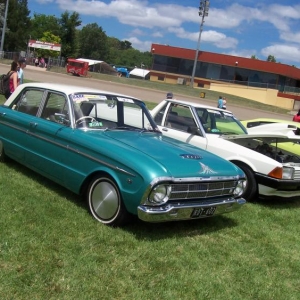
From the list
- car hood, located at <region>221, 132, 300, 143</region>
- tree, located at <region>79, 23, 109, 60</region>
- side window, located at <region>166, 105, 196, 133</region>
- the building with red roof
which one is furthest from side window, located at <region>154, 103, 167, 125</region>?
tree, located at <region>79, 23, 109, 60</region>

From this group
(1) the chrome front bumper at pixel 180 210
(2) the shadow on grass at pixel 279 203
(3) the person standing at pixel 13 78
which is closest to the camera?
(1) the chrome front bumper at pixel 180 210

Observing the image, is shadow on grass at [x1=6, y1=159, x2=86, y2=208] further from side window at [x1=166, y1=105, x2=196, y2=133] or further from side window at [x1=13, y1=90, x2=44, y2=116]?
side window at [x1=166, y1=105, x2=196, y2=133]

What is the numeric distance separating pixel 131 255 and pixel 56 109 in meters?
2.58

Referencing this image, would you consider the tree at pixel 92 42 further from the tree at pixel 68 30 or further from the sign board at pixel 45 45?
the sign board at pixel 45 45

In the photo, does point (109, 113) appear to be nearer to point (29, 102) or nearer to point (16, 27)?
point (29, 102)

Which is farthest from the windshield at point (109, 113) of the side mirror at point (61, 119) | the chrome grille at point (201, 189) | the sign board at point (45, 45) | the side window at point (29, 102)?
the sign board at point (45, 45)

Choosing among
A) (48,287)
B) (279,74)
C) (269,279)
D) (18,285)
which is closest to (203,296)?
(269,279)

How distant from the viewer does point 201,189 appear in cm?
474

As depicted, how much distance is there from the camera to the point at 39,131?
5.83 meters

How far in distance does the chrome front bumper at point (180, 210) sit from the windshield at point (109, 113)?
Answer: 5.20ft

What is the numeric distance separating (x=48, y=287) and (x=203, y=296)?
50.6 inches

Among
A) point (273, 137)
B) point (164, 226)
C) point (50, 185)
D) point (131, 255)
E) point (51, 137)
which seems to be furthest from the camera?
point (273, 137)

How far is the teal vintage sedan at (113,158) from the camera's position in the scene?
4.48 metres

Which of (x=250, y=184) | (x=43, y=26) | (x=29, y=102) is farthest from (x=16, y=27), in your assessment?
(x=250, y=184)
